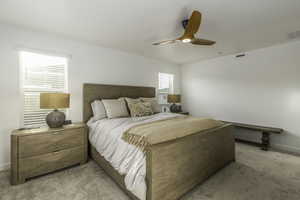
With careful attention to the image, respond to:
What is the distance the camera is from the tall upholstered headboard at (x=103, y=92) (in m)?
3.12

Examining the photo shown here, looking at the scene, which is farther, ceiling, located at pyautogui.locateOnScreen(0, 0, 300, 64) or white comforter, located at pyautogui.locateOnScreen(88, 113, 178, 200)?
ceiling, located at pyautogui.locateOnScreen(0, 0, 300, 64)

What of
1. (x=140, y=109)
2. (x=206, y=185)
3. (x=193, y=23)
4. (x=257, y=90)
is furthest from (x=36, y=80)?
(x=257, y=90)

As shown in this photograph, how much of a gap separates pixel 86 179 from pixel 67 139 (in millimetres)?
742

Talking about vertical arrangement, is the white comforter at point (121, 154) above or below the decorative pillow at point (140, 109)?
below

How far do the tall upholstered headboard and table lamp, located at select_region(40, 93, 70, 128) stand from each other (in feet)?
2.20

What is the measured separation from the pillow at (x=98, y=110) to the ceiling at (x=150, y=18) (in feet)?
4.45

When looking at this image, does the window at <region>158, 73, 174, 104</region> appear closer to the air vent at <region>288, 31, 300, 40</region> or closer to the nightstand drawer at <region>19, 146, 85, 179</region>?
the nightstand drawer at <region>19, 146, 85, 179</region>

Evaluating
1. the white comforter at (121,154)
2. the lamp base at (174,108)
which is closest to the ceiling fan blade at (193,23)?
the white comforter at (121,154)

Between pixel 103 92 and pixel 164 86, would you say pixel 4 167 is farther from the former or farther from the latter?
pixel 164 86

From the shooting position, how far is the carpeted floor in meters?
1.78

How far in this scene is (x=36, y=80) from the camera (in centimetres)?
264

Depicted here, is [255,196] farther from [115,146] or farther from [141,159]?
[115,146]

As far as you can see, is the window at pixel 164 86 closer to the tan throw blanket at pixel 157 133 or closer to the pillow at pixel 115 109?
the pillow at pixel 115 109

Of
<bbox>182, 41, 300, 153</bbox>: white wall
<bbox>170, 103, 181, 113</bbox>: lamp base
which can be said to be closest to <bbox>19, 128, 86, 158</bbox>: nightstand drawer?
<bbox>170, 103, 181, 113</bbox>: lamp base
